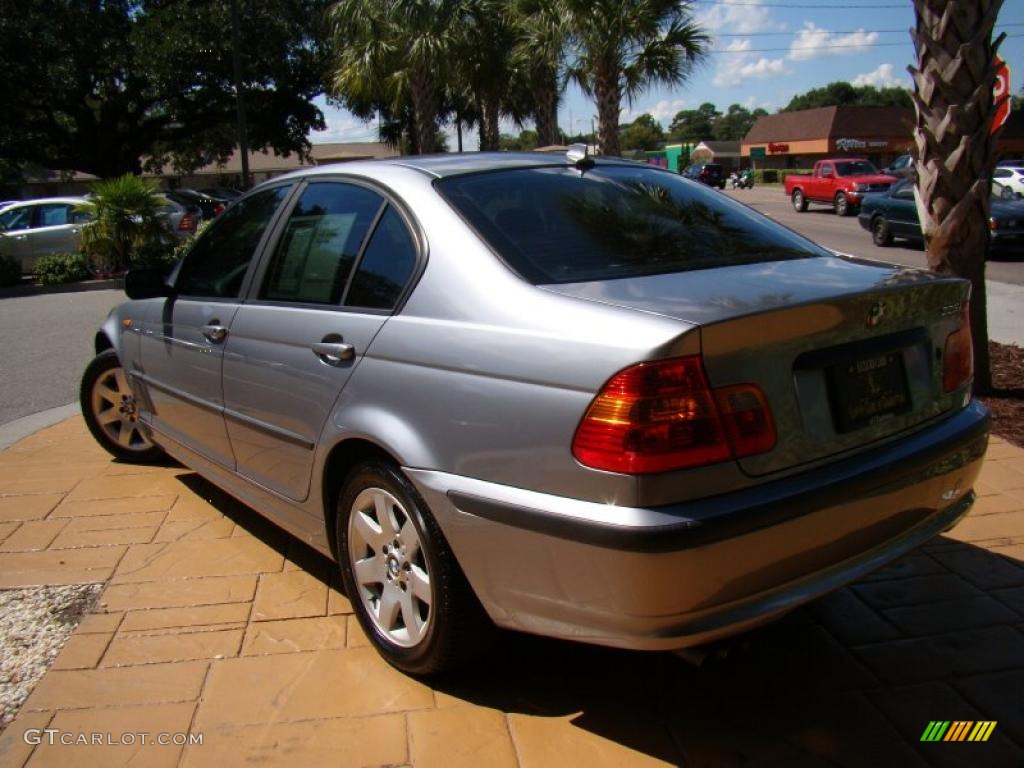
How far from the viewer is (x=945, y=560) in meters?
3.70

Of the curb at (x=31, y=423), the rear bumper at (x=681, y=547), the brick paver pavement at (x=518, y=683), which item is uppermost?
the rear bumper at (x=681, y=547)

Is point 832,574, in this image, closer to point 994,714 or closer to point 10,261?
point 994,714

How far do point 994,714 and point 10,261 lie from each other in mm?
16762

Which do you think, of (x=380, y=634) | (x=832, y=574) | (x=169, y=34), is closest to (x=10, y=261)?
(x=169, y=34)

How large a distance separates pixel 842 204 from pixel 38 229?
21734 mm

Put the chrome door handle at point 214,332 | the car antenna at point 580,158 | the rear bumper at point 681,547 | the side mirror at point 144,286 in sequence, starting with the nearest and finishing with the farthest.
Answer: the rear bumper at point 681,547
the car antenna at point 580,158
the chrome door handle at point 214,332
the side mirror at point 144,286

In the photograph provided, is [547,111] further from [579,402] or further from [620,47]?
[579,402]

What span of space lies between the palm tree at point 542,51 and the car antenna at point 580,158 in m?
13.8

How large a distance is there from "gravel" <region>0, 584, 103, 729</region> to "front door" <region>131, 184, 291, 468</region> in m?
0.80

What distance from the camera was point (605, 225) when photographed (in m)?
3.03

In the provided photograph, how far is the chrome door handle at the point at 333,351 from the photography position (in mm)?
2939

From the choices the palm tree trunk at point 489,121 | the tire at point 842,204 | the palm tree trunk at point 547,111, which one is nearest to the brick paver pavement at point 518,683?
the palm tree trunk at point 547,111

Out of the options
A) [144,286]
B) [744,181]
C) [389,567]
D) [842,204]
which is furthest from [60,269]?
Answer: [744,181]

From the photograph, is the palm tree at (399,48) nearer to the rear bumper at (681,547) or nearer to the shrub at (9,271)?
the shrub at (9,271)
